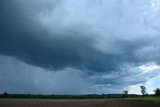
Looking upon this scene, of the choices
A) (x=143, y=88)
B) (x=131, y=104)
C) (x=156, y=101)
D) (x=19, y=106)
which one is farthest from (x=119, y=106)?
(x=143, y=88)

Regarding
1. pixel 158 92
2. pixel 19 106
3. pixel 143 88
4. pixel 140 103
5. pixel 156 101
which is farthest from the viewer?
pixel 143 88

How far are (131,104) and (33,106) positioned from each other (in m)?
23.6

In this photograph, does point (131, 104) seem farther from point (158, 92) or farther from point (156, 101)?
point (158, 92)

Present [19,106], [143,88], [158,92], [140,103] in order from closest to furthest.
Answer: [140,103]
[19,106]
[158,92]
[143,88]

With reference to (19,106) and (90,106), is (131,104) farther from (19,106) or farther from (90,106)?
(19,106)

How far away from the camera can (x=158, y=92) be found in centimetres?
10494

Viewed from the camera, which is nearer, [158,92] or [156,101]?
[156,101]

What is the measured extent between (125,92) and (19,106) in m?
86.9

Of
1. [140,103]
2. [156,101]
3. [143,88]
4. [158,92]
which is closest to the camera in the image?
[156,101]

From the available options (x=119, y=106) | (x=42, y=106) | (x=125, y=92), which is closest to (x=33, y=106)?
(x=42, y=106)

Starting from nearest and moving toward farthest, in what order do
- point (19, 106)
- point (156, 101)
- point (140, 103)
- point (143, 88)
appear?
point (156, 101) → point (140, 103) → point (19, 106) → point (143, 88)

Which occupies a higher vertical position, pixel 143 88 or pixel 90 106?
pixel 143 88

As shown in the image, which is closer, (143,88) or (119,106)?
(119,106)

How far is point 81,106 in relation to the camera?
221ft
